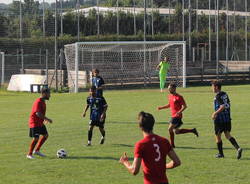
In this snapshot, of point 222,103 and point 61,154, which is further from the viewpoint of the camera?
point 61,154

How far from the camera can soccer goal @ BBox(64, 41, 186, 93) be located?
4453 centimetres

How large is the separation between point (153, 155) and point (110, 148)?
9318 millimetres

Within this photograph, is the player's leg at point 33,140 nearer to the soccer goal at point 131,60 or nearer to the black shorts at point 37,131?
the black shorts at point 37,131

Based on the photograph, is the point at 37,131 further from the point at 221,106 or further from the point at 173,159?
the point at 173,159

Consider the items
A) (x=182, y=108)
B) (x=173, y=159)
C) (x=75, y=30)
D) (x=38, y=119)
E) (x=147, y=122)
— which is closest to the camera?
(x=147, y=122)

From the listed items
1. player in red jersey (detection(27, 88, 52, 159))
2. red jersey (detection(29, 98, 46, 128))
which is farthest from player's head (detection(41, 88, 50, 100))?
red jersey (detection(29, 98, 46, 128))

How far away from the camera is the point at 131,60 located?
4731 centimetres

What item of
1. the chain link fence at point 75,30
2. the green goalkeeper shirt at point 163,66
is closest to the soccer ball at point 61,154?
the green goalkeeper shirt at point 163,66

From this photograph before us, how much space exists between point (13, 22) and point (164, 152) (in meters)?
47.8

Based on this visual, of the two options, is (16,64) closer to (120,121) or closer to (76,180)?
(120,121)

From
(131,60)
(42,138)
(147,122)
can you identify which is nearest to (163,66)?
(131,60)

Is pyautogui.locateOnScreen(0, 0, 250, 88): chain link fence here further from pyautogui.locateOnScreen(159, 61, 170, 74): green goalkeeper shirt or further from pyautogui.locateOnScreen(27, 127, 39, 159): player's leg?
pyautogui.locateOnScreen(27, 127, 39, 159): player's leg

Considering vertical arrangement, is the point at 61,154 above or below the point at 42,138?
below

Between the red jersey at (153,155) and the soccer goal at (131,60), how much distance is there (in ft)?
114
